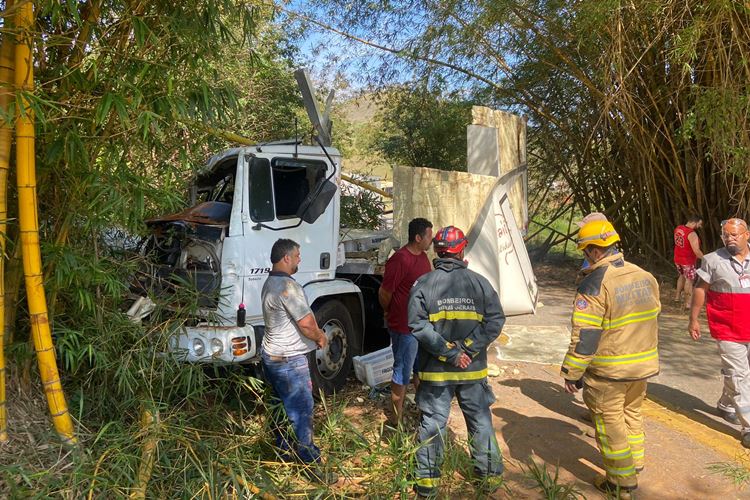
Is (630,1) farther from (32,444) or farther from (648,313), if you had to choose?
(32,444)

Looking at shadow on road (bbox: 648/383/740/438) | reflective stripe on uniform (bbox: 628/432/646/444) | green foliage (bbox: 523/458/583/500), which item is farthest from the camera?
shadow on road (bbox: 648/383/740/438)

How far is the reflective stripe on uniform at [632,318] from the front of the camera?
3.06 m

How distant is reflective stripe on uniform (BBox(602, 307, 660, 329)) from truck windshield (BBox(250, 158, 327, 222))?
255 centimetres

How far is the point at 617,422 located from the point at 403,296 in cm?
158

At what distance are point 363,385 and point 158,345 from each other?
202 centimetres

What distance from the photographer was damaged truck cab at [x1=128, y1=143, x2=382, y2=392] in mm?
3812

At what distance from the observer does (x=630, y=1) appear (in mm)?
5961

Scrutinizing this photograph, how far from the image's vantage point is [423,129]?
13.2 meters

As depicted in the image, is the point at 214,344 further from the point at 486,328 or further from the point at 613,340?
the point at 613,340

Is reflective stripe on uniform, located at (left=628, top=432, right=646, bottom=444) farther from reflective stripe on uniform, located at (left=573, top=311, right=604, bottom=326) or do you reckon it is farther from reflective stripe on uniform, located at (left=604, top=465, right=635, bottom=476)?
reflective stripe on uniform, located at (left=573, top=311, right=604, bottom=326)

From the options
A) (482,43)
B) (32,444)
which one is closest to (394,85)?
(482,43)

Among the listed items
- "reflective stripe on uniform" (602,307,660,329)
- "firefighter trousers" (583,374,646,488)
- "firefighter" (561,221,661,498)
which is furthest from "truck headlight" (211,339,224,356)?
"reflective stripe on uniform" (602,307,660,329)

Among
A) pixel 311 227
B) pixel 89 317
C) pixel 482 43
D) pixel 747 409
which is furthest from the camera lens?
pixel 482 43

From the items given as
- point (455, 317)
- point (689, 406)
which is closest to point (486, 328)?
point (455, 317)
